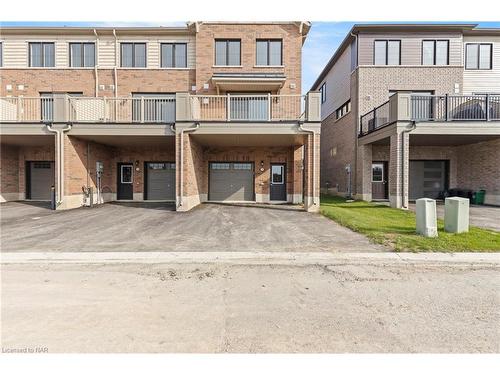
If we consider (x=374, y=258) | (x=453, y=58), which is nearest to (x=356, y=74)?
(x=453, y=58)

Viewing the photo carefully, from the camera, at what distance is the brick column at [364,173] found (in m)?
16.8

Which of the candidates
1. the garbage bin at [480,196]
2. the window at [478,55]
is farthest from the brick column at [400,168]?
the window at [478,55]

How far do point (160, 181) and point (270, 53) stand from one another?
420 inches

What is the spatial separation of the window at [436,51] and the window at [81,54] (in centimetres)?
2110

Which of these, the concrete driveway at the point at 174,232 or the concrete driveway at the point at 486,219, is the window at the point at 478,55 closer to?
the concrete driveway at the point at 486,219

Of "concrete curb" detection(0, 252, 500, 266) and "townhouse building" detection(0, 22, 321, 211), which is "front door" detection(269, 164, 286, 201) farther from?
"concrete curb" detection(0, 252, 500, 266)

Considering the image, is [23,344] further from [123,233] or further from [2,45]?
[2,45]

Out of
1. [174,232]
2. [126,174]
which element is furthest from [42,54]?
[174,232]

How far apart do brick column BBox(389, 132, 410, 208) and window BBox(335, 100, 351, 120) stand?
21.3 feet

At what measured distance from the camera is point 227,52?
16562 millimetres

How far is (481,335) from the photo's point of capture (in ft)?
10.1

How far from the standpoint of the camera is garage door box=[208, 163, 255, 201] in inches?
666

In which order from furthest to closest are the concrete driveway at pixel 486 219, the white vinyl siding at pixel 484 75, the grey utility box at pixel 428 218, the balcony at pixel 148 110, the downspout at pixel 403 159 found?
the white vinyl siding at pixel 484 75 → the downspout at pixel 403 159 → the balcony at pixel 148 110 → the concrete driveway at pixel 486 219 → the grey utility box at pixel 428 218

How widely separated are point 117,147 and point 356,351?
702 inches
